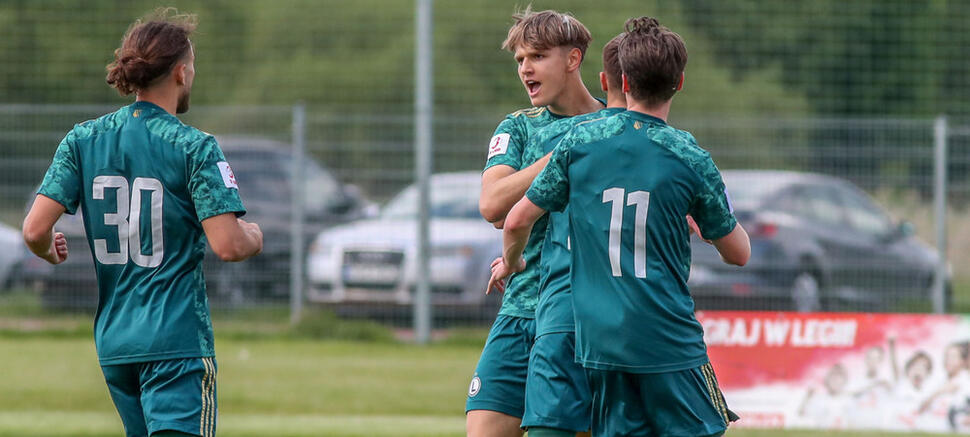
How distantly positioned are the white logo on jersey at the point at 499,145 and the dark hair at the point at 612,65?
0.45 metres

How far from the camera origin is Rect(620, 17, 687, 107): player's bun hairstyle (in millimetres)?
3766

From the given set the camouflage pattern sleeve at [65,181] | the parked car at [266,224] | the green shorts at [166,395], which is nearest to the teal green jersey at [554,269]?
the green shorts at [166,395]

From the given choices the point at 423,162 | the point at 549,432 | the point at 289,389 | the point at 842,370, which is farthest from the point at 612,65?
the point at 423,162

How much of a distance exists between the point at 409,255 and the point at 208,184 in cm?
838

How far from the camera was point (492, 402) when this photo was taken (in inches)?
177

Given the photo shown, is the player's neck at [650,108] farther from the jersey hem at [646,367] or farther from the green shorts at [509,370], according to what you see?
the green shorts at [509,370]

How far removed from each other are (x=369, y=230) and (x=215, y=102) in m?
10.7

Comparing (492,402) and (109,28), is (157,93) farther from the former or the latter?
(109,28)

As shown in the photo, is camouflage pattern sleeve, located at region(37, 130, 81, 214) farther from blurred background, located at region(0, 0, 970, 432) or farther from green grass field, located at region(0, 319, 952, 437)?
blurred background, located at region(0, 0, 970, 432)

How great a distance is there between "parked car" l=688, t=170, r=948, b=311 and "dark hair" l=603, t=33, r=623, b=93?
7.97 meters

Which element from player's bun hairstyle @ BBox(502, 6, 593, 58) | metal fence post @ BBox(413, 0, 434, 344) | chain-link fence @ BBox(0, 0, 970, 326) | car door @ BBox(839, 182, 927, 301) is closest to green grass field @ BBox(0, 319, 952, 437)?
metal fence post @ BBox(413, 0, 434, 344)

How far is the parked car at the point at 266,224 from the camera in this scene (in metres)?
12.4

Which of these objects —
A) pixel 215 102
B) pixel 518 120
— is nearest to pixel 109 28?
pixel 215 102

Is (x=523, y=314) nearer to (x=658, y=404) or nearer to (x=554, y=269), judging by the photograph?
(x=554, y=269)
